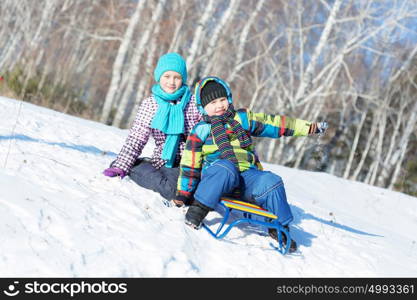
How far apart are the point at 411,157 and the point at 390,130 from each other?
211 centimetres

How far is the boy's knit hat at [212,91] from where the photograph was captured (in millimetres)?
3938

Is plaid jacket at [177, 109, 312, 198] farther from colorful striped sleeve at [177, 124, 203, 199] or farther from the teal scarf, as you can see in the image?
the teal scarf

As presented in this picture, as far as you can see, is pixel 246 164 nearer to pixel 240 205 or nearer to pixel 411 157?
pixel 240 205

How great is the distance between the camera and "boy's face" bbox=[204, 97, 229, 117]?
3943 mm

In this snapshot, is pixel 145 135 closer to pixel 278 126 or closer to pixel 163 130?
pixel 163 130

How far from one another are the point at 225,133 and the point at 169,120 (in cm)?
68

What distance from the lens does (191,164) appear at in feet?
12.9

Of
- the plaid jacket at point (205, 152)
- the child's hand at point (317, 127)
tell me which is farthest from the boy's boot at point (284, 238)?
the child's hand at point (317, 127)

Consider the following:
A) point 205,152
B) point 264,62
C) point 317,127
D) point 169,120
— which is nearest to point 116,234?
point 205,152

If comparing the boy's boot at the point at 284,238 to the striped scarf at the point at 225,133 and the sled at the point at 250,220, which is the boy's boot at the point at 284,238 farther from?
the striped scarf at the point at 225,133

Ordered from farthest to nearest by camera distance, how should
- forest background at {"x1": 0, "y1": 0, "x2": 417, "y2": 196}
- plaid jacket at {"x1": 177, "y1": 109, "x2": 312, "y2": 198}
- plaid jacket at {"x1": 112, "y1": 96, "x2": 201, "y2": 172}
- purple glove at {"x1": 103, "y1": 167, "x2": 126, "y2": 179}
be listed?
forest background at {"x1": 0, "y1": 0, "x2": 417, "y2": 196} → plaid jacket at {"x1": 112, "y1": 96, "x2": 201, "y2": 172} → purple glove at {"x1": 103, "y1": 167, "x2": 126, "y2": 179} → plaid jacket at {"x1": 177, "y1": 109, "x2": 312, "y2": 198}

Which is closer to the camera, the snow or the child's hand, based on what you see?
the snow

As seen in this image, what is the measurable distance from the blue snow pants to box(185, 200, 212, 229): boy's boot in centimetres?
5

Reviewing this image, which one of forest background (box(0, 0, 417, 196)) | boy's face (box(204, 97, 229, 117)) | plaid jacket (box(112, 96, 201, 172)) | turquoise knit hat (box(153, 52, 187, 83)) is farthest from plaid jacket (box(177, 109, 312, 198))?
forest background (box(0, 0, 417, 196))
